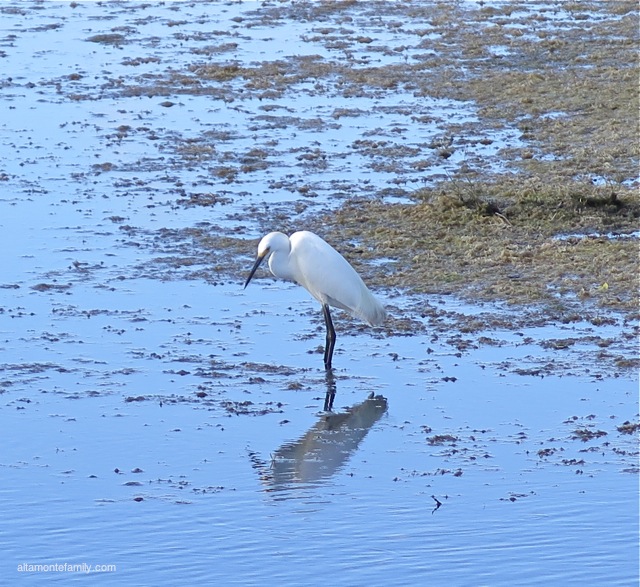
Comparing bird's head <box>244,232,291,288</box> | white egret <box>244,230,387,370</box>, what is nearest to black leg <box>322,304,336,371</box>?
white egret <box>244,230,387,370</box>

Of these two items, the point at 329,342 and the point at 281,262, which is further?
the point at 281,262

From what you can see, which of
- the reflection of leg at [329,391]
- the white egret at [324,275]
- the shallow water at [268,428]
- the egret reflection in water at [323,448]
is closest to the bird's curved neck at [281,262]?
the white egret at [324,275]

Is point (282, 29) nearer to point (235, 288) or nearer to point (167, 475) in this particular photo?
point (235, 288)

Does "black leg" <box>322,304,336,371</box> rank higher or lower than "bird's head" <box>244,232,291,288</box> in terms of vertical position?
lower

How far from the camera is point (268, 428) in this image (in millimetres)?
7219

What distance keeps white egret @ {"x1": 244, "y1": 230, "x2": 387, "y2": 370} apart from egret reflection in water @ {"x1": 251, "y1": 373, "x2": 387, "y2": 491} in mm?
737

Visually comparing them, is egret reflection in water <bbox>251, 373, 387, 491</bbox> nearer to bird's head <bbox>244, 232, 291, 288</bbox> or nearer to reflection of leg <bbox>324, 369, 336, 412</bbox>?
reflection of leg <bbox>324, 369, 336, 412</bbox>

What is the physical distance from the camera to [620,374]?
7.73m

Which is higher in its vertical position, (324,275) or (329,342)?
(324,275)

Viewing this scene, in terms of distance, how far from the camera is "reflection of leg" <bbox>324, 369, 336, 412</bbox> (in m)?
7.57

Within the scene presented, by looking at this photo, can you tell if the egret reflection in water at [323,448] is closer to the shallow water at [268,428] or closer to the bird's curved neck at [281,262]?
the shallow water at [268,428]

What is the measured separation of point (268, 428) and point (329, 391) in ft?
2.11

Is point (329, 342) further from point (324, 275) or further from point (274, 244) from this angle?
point (274, 244)

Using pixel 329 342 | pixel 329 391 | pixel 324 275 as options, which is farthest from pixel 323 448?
pixel 324 275
